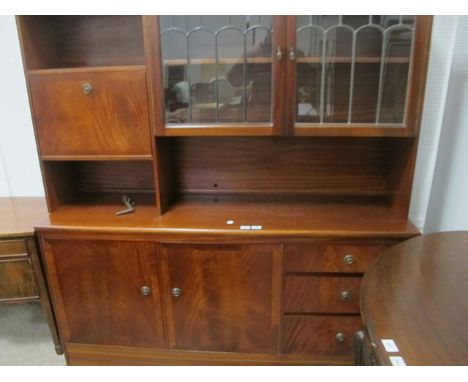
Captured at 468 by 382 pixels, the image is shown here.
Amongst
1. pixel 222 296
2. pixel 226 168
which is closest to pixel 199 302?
pixel 222 296

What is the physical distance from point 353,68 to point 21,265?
1554mm

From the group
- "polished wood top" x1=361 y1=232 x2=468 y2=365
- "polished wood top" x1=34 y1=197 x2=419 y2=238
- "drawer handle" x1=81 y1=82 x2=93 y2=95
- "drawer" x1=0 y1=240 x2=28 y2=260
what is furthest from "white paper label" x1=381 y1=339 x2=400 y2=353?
"drawer" x1=0 y1=240 x2=28 y2=260

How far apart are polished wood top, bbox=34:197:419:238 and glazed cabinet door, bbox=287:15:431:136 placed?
0.36m

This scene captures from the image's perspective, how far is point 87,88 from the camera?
4.16 feet

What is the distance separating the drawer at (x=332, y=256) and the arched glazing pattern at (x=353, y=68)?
0.48 metres

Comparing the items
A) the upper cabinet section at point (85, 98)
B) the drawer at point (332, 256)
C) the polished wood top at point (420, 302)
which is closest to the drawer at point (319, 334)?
the drawer at point (332, 256)

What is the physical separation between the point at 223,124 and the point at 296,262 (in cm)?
61

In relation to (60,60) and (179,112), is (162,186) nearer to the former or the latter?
(179,112)

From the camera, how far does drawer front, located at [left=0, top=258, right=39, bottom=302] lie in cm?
139

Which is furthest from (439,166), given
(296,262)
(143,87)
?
(143,87)

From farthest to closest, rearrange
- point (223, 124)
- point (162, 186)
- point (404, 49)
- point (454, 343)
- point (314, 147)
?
point (314, 147) → point (162, 186) → point (223, 124) → point (404, 49) → point (454, 343)

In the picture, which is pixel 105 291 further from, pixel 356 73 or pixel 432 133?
pixel 432 133

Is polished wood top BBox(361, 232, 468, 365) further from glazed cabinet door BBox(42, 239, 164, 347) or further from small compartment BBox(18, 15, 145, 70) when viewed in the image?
small compartment BBox(18, 15, 145, 70)

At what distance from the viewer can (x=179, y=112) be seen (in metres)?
1.28
